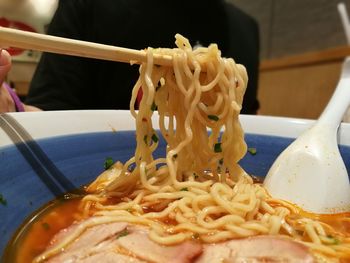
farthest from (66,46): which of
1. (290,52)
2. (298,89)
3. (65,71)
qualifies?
(290,52)

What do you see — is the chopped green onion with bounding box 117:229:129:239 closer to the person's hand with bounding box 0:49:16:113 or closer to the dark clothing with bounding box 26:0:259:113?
the person's hand with bounding box 0:49:16:113

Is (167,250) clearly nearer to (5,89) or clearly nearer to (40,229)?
(40,229)

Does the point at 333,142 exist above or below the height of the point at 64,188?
above

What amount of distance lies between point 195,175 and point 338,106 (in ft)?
1.77

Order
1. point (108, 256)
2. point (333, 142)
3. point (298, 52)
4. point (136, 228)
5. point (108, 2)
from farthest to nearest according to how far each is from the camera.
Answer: point (298, 52), point (108, 2), point (333, 142), point (136, 228), point (108, 256)

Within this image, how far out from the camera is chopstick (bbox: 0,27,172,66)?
0.69 metres

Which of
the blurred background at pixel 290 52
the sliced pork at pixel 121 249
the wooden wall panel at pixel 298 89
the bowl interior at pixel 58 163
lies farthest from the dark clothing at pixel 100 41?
the wooden wall panel at pixel 298 89

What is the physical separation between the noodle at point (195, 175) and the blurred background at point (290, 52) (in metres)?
2.05

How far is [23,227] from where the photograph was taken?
802mm

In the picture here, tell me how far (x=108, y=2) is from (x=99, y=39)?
0.21m

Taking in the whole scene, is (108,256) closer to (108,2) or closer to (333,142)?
(333,142)

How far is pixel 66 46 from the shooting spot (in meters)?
0.76

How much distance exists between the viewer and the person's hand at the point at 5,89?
86 cm

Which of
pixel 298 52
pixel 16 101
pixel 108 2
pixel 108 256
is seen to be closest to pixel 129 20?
pixel 108 2
